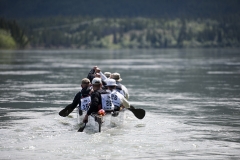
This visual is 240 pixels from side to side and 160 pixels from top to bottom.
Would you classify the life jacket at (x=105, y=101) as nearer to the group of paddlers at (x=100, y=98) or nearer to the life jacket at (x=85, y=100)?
the group of paddlers at (x=100, y=98)

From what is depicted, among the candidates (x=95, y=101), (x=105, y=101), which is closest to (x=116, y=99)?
(x=105, y=101)


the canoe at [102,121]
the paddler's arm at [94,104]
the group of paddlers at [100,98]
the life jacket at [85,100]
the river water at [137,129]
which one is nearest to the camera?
the river water at [137,129]

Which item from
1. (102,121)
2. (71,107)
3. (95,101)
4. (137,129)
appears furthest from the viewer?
(71,107)

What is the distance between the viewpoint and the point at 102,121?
22.4 m

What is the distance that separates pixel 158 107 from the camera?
31.8 meters

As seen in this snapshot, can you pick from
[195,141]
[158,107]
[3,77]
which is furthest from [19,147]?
[3,77]

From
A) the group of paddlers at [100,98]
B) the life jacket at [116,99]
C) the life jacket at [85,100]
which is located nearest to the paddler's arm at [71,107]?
the group of paddlers at [100,98]

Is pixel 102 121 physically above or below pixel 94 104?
below

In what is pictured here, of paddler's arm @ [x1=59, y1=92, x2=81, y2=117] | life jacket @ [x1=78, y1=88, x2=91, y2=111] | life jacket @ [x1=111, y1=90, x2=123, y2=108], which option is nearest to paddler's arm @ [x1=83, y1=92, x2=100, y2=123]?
life jacket @ [x1=78, y1=88, x2=91, y2=111]

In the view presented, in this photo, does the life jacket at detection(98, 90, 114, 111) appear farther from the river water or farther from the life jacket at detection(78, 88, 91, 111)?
the life jacket at detection(78, 88, 91, 111)

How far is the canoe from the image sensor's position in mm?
22078

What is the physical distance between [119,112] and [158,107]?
812cm

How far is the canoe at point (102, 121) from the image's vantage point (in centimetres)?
2208

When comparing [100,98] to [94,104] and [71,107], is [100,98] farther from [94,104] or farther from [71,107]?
[71,107]
